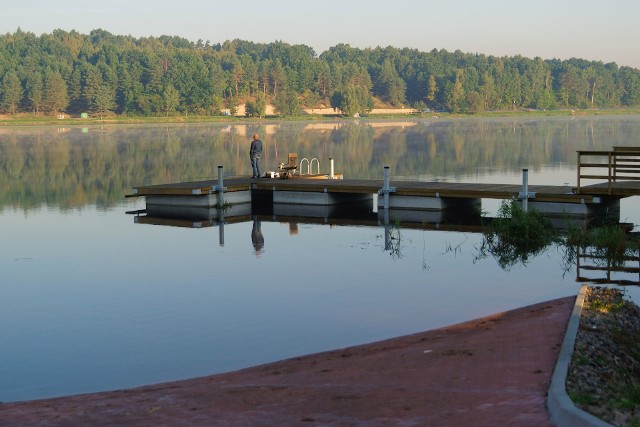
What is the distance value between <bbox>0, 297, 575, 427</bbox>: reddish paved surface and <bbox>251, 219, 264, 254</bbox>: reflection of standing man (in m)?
11.2

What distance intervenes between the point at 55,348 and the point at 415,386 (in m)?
6.14

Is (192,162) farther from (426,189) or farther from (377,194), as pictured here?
(426,189)

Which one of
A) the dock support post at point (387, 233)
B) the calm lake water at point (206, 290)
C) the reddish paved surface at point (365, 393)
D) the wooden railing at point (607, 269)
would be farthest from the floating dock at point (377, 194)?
the reddish paved surface at point (365, 393)

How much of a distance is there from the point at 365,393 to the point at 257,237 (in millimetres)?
16084

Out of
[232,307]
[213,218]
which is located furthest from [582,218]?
[232,307]

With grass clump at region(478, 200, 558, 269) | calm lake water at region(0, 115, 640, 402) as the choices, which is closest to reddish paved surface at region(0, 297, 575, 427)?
calm lake water at region(0, 115, 640, 402)

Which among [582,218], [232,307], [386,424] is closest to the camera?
[386,424]

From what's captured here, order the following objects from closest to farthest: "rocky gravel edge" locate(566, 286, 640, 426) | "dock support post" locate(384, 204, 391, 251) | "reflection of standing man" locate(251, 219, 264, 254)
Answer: "rocky gravel edge" locate(566, 286, 640, 426) < "dock support post" locate(384, 204, 391, 251) < "reflection of standing man" locate(251, 219, 264, 254)

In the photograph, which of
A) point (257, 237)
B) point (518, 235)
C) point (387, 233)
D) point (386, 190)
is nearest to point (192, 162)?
point (386, 190)

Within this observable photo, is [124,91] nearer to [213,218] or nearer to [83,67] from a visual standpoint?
[83,67]

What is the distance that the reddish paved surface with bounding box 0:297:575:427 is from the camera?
380 inches

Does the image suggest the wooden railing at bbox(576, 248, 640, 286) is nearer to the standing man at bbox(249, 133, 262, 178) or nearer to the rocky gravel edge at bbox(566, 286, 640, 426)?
the rocky gravel edge at bbox(566, 286, 640, 426)

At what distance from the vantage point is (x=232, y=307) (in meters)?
17.3

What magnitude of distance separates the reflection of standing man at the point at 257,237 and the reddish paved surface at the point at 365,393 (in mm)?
11234
